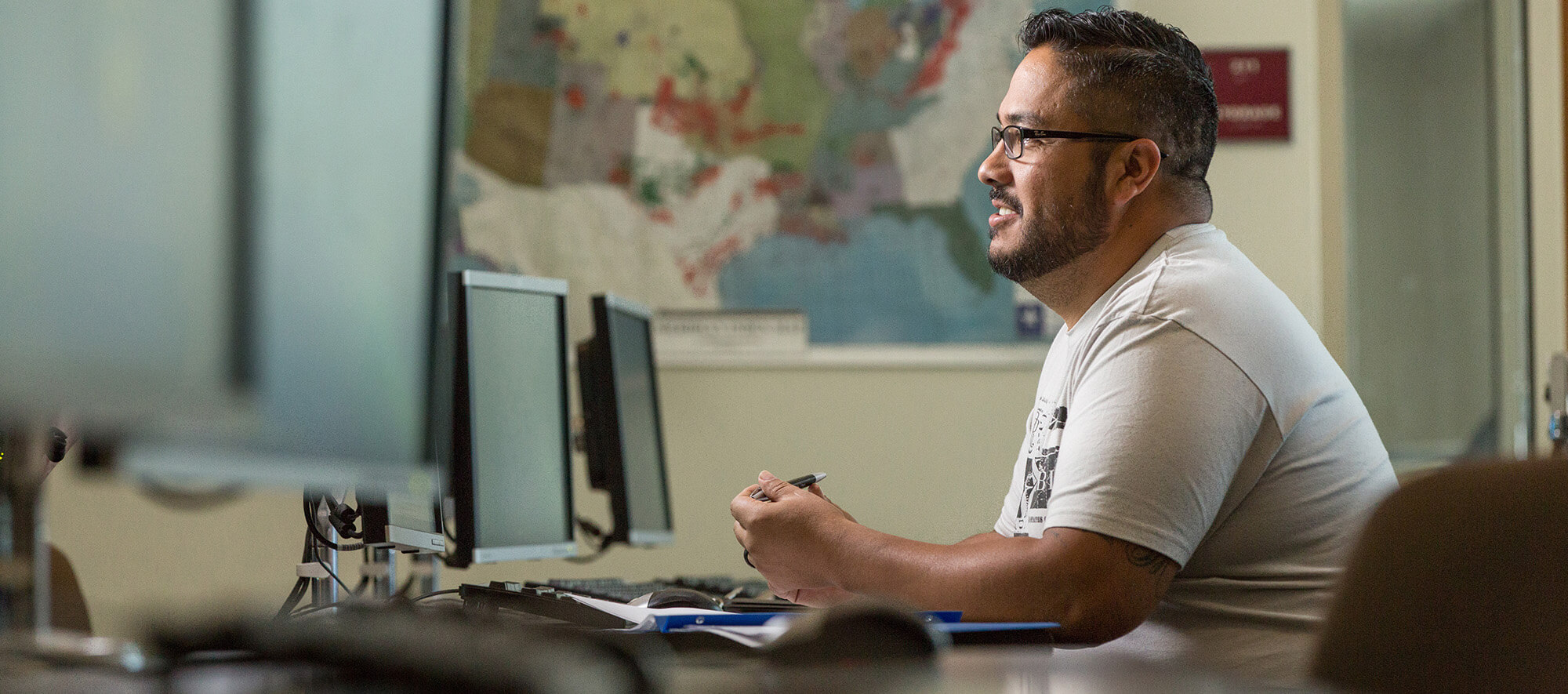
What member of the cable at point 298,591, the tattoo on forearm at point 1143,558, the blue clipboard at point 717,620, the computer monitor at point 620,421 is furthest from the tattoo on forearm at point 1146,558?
the computer monitor at point 620,421

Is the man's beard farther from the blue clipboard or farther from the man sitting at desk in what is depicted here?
the blue clipboard

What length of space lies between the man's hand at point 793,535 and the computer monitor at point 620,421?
0.70 meters

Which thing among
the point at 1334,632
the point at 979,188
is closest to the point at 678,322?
the point at 979,188

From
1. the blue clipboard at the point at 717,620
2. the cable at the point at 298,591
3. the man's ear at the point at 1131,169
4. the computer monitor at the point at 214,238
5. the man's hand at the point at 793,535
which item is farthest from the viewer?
the man's ear at the point at 1131,169

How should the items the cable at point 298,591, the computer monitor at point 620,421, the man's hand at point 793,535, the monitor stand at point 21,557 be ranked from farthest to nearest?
the computer monitor at point 620,421
the man's hand at point 793,535
the cable at point 298,591
the monitor stand at point 21,557

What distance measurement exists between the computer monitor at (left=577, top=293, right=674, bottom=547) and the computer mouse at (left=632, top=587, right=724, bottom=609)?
0.85 metres

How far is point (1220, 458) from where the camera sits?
3.96 ft

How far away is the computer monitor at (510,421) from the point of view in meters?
1.61

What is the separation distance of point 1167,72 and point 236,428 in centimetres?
136

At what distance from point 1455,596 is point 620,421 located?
4.34ft

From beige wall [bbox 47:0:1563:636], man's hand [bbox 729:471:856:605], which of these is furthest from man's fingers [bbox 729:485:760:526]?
beige wall [bbox 47:0:1563:636]

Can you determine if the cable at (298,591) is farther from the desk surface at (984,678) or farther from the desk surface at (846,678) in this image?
the desk surface at (984,678)

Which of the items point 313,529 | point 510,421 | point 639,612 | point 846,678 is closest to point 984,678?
point 846,678

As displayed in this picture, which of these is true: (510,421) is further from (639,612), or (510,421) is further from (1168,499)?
(1168,499)
